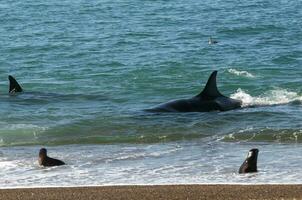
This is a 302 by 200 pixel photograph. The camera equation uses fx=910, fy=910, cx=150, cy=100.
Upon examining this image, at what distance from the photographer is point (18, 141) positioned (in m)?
15.4

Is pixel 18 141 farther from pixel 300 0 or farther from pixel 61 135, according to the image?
pixel 300 0

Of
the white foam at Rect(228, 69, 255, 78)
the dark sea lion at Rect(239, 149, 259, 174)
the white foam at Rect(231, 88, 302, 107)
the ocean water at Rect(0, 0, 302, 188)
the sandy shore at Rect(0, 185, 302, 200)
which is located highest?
the sandy shore at Rect(0, 185, 302, 200)

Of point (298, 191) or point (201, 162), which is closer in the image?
point (298, 191)

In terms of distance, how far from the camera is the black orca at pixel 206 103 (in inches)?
698

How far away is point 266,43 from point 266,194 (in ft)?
65.3

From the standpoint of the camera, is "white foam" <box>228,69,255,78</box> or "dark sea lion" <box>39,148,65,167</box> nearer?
"dark sea lion" <box>39,148,65,167</box>

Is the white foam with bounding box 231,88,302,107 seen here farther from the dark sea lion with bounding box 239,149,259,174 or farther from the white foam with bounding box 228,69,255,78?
the dark sea lion with bounding box 239,149,259,174

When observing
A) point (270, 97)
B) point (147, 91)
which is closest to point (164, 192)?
point (270, 97)

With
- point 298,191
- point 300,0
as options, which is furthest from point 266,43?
point 298,191

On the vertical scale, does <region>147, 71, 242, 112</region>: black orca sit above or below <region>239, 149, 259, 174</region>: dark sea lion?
below

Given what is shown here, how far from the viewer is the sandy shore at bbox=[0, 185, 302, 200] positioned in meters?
9.80

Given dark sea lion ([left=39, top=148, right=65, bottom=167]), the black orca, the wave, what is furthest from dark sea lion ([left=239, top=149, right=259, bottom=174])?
the black orca

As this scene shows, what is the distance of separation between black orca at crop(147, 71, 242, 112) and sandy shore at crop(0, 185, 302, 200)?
7.03 meters

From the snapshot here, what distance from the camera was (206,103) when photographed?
59.2ft
